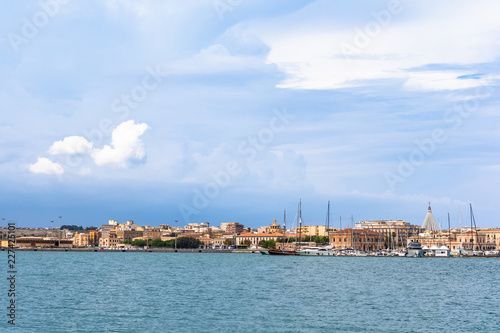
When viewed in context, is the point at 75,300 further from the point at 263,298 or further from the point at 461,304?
the point at 461,304

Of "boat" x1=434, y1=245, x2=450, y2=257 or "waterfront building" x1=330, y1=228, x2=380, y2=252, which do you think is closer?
"boat" x1=434, y1=245, x2=450, y2=257

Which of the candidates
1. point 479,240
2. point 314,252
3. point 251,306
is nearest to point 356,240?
point 314,252

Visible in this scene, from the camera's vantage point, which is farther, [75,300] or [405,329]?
[75,300]

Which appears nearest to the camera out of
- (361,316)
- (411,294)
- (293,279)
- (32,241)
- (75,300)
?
(361,316)

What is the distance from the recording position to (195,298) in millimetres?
35781

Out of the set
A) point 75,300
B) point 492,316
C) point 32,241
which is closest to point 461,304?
point 492,316

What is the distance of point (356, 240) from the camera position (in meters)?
158

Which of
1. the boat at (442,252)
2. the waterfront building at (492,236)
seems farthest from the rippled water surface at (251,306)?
the waterfront building at (492,236)

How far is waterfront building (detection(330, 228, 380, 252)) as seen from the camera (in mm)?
156625

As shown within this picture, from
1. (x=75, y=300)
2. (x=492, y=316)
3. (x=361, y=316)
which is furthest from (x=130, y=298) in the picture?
(x=492, y=316)

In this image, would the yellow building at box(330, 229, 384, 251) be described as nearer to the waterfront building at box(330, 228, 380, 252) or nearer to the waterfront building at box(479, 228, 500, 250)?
the waterfront building at box(330, 228, 380, 252)

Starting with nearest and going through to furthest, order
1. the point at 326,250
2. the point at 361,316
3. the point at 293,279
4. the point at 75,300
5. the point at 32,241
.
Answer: the point at 361,316
the point at 75,300
the point at 293,279
the point at 326,250
the point at 32,241

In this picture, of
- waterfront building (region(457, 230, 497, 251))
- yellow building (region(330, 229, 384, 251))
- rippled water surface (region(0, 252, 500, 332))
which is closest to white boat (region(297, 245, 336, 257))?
yellow building (region(330, 229, 384, 251))

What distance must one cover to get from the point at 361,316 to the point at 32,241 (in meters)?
183
